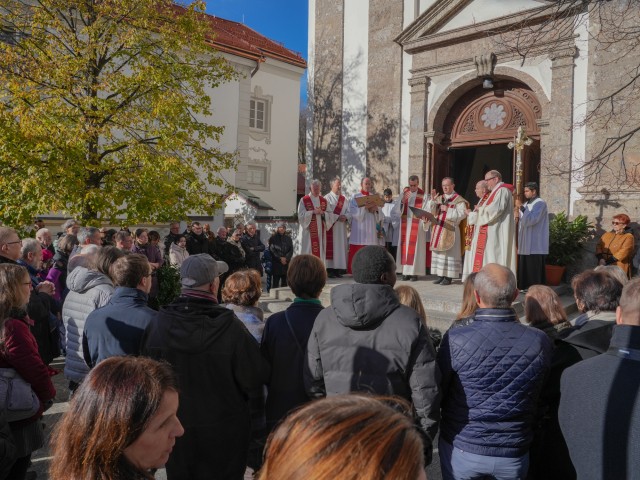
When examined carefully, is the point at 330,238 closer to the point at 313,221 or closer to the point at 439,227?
the point at 313,221

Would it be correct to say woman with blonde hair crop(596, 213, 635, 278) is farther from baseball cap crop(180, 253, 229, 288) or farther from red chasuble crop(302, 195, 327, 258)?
baseball cap crop(180, 253, 229, 288)

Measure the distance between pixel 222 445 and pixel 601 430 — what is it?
180 cm

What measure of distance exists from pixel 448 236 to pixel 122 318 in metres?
6.84

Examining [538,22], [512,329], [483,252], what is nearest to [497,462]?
[512,329]

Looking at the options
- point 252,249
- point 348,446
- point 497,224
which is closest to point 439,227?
point 497,224

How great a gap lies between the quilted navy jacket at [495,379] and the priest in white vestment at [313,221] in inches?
305

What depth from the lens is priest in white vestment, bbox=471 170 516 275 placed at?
8.00 metres

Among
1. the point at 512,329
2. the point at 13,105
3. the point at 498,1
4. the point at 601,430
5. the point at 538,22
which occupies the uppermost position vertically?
the point at 498,1

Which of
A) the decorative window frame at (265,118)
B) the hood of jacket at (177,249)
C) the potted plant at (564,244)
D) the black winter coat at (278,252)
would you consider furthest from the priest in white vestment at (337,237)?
the decorative window frame at (265,118)

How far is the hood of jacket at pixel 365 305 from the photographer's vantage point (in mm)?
2549

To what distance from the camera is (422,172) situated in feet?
38.7

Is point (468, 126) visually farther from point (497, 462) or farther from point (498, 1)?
point (497, 462)

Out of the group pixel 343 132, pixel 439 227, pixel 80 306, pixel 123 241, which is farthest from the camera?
pixel 343 132

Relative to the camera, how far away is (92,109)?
9.57 meters
